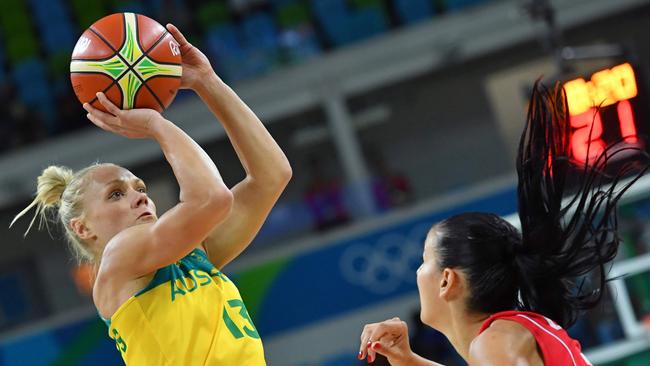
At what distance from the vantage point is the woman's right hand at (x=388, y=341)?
263cm

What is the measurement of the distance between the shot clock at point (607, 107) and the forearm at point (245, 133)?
288cm

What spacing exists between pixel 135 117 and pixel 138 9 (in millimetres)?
9694

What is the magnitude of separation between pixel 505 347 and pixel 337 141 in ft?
27.9

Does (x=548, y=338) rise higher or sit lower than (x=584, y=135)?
A: higher

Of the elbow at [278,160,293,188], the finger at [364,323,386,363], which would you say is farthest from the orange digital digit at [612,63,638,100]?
the finger at [364,323,386,363]

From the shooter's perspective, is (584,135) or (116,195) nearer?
(116,195)

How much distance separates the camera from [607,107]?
5.46m

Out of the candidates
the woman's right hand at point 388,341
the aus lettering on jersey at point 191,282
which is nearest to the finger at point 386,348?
the woman's right hand at point 388,341

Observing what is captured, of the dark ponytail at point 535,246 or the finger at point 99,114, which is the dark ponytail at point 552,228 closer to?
the dark ponytail at point 535,246

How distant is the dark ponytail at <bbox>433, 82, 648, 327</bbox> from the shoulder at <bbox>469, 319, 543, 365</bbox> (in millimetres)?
209

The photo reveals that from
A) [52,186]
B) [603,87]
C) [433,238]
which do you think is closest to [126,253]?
[52,186]

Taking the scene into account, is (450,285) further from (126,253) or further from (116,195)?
(116,195)

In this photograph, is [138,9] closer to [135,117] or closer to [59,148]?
[59,148]

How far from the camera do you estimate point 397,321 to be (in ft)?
8.87
